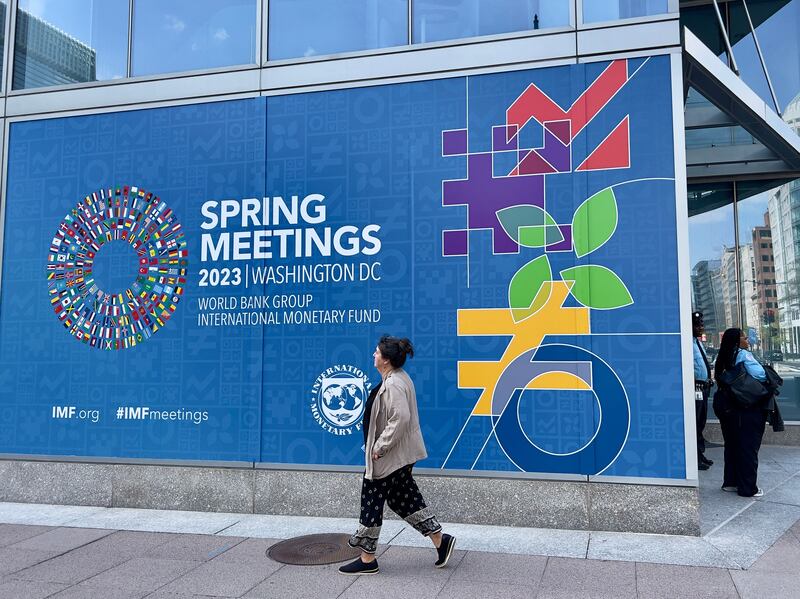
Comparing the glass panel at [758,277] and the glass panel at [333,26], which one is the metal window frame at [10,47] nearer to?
the glass panel at [333,26]

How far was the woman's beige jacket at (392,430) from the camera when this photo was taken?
5031 millimetres

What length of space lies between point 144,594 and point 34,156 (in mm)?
5689

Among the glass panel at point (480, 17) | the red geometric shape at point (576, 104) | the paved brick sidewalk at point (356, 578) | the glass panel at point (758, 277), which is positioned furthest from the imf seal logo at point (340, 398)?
the glass panel at point (758, 277)

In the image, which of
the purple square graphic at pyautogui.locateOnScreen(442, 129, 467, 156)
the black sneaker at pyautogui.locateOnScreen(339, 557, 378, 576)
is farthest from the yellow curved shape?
the black sneaker at pyautogui.locateOnScreen(339, 557, 378, 576)

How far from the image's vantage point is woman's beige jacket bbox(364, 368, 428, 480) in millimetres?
5031

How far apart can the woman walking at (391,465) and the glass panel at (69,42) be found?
536cm

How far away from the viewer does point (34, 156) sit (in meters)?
8.12

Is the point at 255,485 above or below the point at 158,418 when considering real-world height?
below

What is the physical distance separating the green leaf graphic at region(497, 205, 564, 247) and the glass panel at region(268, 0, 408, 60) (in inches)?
87.9

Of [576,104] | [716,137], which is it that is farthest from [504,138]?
[716,137]

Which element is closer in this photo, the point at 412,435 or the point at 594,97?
the point at 412,435

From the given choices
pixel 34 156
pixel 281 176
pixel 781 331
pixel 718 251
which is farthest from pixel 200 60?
pixel 781 331

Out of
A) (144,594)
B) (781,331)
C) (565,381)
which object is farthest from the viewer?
(781,331)

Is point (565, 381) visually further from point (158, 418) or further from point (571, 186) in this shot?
point (158, 418)
